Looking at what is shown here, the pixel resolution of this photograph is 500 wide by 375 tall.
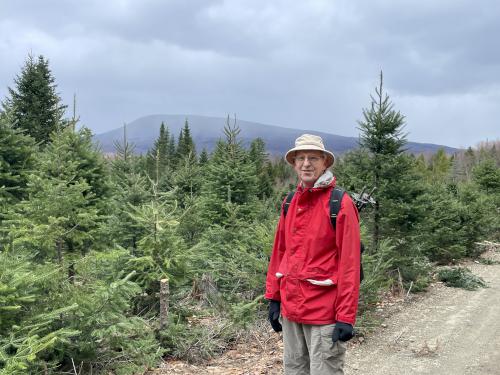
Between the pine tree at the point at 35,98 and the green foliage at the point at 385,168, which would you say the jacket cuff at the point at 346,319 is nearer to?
the green foliage at the point at 385,168

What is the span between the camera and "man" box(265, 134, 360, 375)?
3.39 m

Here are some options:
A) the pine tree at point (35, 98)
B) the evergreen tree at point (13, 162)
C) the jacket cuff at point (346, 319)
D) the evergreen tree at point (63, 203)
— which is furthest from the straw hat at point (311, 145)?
the pine tree at point (35, 98)

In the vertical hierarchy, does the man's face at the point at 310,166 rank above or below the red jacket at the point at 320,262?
above

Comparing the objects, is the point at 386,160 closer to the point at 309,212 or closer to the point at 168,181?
the point at 309,212

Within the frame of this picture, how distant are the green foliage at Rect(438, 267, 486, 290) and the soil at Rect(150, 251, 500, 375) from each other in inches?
58.1

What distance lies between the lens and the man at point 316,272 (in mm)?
3387

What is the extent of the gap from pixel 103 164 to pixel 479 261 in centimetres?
1318

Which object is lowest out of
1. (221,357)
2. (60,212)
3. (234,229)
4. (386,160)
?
(221,357)

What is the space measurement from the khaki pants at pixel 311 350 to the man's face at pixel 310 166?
1.23m

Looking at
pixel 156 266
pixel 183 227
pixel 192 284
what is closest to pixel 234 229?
pixel 183 227

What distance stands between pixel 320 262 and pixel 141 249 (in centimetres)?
422

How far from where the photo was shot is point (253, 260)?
7906 millimetres

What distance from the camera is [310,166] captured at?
12.3ft

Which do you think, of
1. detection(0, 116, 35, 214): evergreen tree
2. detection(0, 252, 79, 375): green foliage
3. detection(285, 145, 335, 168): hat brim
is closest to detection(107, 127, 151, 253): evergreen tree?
detection(0, 252, 79, 375): green foliage
